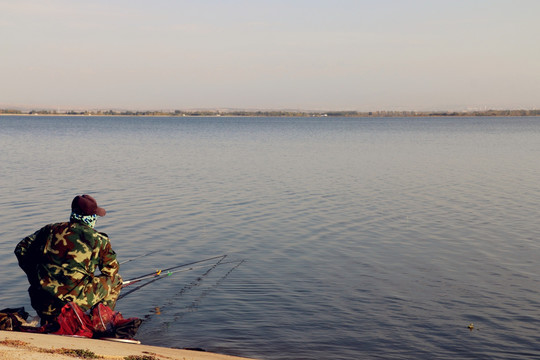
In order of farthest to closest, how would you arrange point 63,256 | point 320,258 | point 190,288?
point 320,258 < point 190,288 < point 63,256

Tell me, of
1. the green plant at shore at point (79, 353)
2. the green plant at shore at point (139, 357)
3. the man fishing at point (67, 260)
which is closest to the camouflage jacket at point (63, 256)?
the man fishing at point (67, 260)

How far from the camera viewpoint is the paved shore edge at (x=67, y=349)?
693cm

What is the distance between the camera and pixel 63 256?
8.17 meters

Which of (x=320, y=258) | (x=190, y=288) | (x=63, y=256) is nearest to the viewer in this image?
(x=63, y=256)

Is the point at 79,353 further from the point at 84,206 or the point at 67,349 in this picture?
the point at 84,206

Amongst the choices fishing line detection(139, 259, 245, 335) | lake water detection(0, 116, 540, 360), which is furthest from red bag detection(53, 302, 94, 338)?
fishing line detection(139, 259, 245, 335)

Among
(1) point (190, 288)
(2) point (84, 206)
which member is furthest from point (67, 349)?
(1) point (190, 288)

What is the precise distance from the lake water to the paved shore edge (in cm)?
206

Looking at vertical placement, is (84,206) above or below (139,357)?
above

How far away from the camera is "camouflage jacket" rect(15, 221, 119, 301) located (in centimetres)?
815

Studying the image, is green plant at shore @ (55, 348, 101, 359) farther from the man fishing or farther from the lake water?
the lake water

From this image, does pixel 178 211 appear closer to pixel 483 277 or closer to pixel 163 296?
pixel 163 296

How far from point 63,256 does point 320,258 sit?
8977mm

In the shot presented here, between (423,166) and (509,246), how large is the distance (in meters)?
26.6
